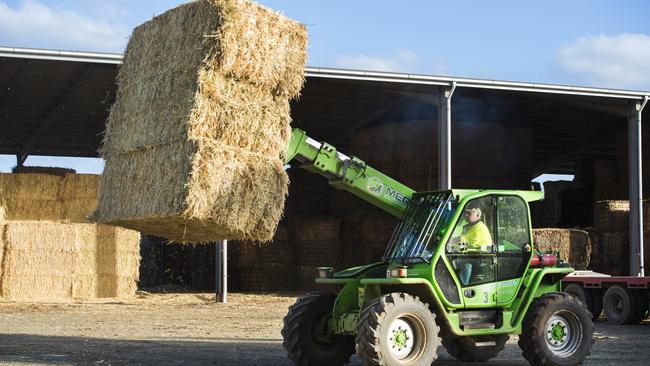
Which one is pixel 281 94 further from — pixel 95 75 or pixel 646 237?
pixel 646 237

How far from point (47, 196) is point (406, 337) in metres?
13.0

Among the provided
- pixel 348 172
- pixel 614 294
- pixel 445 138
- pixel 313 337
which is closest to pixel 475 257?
pixel 348 172

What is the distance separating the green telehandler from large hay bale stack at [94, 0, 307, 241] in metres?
0.55

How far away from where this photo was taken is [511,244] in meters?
11.0

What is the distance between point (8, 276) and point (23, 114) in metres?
5.69

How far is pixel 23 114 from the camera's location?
965 inches

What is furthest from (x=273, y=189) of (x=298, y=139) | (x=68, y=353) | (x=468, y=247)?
(x=68, y=353)

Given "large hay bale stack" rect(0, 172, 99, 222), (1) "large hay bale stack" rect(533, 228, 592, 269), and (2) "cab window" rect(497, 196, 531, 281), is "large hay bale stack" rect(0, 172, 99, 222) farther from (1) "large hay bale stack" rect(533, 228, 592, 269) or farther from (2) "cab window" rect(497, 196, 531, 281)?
(2) "cab window" rect(497, 196, 531, 281)

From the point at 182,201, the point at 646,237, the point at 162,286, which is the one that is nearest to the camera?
the point at 182,201

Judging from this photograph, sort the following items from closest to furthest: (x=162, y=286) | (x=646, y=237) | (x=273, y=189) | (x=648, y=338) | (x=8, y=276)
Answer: (x=273, y=189) → (x=648, y=338) → (x=8, y=276) → (x=646, y=237) → (x=162, y=286)

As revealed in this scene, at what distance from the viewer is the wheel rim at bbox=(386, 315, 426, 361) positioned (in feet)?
32.7

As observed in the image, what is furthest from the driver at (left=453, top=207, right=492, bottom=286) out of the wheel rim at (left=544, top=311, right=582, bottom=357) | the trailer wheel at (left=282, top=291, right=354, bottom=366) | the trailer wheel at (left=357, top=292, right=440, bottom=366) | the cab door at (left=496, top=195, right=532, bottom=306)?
the trailer wheel at (left=282, top=291, right=354, bottom=366)

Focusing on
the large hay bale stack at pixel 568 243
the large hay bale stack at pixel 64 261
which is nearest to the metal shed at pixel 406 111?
the large hay bale stack at pixel 568 243

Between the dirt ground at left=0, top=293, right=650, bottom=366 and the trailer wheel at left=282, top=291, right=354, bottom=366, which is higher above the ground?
the trailer wheel at left=282, top=291, right=354, bottom=366
